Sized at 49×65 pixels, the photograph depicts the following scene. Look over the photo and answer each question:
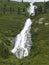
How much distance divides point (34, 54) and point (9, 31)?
101ft

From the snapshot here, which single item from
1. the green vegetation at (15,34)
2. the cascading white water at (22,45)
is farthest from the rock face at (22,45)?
the green vegetation at (15,34)

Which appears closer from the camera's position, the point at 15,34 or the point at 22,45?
the point at 22,45

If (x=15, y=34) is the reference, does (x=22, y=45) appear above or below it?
above

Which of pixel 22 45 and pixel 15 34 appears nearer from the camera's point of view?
pixel 22 45

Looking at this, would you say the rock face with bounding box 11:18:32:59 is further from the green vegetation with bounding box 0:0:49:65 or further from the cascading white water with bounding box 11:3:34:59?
the green vegetation with bounding box 0:0:49:65

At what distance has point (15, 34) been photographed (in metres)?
87.4

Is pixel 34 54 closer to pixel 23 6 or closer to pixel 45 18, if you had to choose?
pixel 45 18

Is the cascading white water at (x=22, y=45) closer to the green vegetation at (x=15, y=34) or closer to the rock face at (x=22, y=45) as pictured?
the rock face at (x=22, y=45)

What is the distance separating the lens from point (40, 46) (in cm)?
6838

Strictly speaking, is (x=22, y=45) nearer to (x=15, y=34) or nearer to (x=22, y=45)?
(x=22, y=45)

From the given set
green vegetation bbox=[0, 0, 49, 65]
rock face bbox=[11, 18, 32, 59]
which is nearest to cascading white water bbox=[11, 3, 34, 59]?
rock face bbox=[11, 18, 32, 59]

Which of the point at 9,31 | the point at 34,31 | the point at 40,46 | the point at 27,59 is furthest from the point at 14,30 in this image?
the point at 27,59

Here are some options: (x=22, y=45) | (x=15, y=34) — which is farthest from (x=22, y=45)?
(x=15, y=34)

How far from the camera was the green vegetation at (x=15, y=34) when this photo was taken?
5719 centimetres
